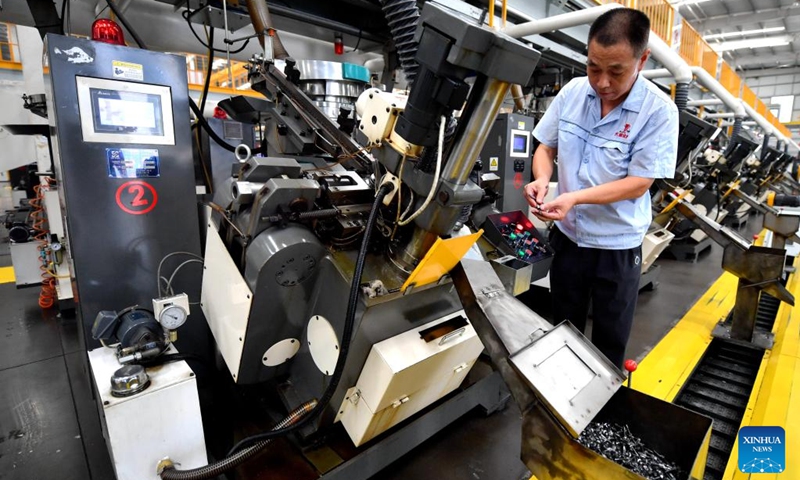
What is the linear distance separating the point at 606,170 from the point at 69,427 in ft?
8.44

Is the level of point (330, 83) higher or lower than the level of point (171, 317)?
higher

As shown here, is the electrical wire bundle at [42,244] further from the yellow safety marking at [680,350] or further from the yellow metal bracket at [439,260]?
the yellow safety marking at [680,350]

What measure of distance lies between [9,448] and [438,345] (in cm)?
191

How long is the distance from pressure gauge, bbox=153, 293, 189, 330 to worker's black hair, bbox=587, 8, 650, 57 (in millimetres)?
1550

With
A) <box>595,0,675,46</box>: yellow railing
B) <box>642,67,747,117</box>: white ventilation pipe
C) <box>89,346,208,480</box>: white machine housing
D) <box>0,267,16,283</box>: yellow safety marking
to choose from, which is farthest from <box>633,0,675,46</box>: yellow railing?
<box>0,267,16,283</box>: yellow safety marking

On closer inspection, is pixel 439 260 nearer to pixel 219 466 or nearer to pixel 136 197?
pixel 219 466

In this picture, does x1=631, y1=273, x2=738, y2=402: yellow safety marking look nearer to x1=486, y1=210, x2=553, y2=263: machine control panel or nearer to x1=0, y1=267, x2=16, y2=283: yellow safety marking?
x1=486, y1=210, x2=553, y2=263: machine control panel

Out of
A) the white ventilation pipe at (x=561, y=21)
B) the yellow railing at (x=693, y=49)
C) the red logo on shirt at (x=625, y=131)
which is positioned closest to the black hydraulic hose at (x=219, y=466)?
the red logo on shirt at (x=625, y=131)

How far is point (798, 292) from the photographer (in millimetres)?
3809

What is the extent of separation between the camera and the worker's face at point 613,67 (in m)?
1.19

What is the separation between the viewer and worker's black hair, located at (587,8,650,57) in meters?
1.16

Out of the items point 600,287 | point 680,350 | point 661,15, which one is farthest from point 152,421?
point 661,15

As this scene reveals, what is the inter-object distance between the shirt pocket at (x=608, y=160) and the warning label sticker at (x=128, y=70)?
1776 millimetres

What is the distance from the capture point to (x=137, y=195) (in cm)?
168
